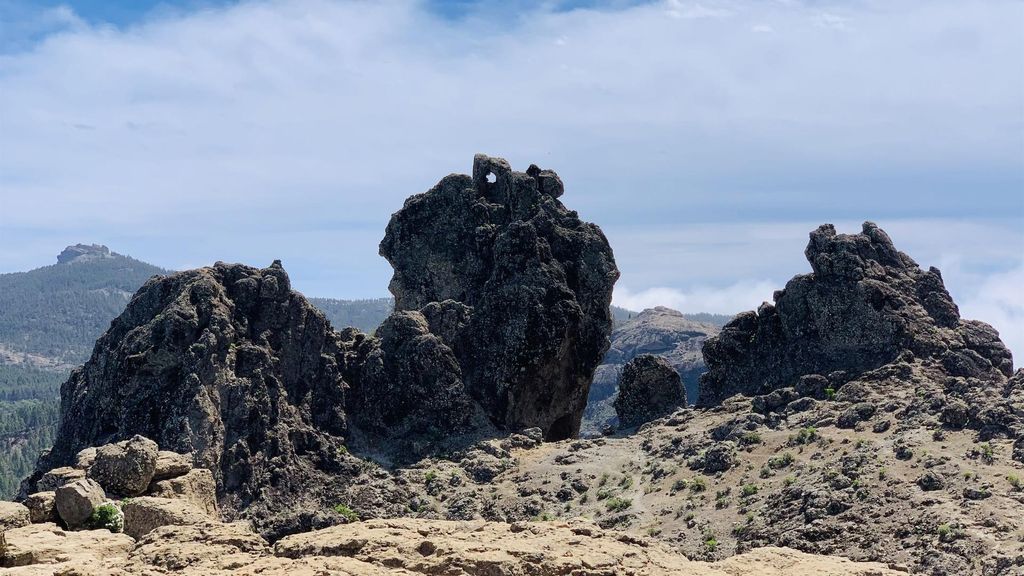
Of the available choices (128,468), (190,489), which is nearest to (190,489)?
(190,489)

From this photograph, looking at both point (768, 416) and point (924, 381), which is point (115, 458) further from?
point (924, 381)

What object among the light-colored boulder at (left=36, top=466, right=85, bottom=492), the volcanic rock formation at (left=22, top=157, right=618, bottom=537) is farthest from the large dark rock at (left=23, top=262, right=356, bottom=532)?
the light-colored boulder at (left=36, top=466, right=85, bottom=492)

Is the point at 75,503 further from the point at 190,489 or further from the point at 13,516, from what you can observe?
the point at 190,489

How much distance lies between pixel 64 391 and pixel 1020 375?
68.2 metres

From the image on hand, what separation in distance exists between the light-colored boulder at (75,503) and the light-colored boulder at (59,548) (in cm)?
340

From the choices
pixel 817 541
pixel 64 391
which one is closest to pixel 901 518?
pixel 817 541

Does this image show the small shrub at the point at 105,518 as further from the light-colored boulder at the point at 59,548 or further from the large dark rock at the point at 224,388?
the large dark rock at the point at 224,388

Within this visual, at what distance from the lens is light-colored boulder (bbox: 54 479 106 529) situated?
1150 inches

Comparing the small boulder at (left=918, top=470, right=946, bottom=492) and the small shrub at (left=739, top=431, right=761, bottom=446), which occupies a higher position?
the small shrub at (left=739, top=431, right=761, bottom=446)

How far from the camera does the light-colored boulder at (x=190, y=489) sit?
36156 millimetres

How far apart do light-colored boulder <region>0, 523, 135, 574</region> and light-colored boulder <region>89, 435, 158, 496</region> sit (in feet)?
31.8

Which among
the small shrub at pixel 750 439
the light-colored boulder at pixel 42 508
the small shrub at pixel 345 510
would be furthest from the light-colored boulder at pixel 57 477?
the small shrub at pixel 750 439

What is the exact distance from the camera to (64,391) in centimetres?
8769

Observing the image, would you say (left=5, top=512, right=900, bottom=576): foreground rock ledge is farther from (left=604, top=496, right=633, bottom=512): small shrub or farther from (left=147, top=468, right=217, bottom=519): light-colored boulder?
(left=604, top=496, right=633, bottom=512): small shrub
